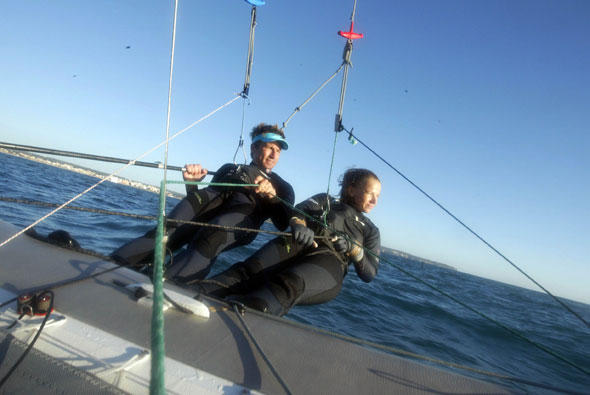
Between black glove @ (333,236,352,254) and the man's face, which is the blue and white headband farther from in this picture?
black glove @ (333,236,352,254)

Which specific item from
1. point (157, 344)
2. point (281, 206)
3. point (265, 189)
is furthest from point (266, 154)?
point (157, 344)

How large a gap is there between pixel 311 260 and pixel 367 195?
92 cm

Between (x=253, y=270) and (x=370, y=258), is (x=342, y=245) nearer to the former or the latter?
(x=370, y=258)

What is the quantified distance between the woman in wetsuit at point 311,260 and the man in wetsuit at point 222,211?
230 mm

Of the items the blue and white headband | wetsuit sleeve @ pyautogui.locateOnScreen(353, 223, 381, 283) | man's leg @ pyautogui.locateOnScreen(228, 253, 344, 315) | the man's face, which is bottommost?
man's leg @ pyautogui.locateOnScreen(228, 253, 344, 315)

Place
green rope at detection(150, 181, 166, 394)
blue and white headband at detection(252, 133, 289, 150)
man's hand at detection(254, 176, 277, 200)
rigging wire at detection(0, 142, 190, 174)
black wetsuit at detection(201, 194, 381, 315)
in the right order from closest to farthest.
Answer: green rope at detection(150, 181, 166, 394), rigging wire at detection(0, 142, 190, 174), black wetsuit at detection(201, 194, 381, 315), man's hand at detection(254, 176, 277, 200), blue and white headband at detection(252, 133, 289, 150)

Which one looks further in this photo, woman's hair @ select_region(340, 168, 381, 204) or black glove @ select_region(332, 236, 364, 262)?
woman's hair @ select_region(340, 168, 381, 204)

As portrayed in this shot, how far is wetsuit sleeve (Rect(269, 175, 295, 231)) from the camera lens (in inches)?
98.9

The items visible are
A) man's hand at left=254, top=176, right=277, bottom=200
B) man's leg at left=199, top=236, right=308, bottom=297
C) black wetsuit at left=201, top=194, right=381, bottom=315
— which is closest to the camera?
black wetsuit at left=201, top=194, right=381, bottom=315

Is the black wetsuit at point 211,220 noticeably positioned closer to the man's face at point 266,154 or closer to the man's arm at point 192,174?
the man's arm at point 192,174

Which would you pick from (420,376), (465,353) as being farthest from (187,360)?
(465,353)

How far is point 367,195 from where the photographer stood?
258cm

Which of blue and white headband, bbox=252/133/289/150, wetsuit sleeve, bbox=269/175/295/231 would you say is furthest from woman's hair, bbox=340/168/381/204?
blue and white headband, bbox=252/133/289/150

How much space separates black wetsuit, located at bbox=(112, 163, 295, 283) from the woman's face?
0.60 m
